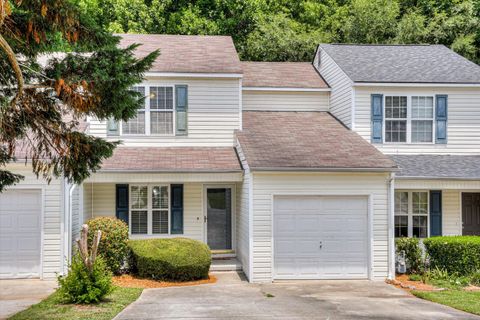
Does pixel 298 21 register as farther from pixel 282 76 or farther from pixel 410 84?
pixel 410 84

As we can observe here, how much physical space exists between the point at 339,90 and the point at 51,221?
34.3ft

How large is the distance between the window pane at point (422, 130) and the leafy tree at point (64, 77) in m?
11.7

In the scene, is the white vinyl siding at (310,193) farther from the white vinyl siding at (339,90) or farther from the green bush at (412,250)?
the white vinyl siding at (339,90)

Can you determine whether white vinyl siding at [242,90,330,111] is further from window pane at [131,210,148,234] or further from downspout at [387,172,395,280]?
downspout at [387,172,395,280]

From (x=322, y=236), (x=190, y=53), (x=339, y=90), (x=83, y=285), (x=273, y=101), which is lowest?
(x=83, y=285)

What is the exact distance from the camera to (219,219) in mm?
18078

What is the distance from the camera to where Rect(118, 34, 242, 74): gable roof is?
18375mm

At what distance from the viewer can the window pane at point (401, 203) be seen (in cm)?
1797

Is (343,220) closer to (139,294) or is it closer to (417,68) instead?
(139,294)

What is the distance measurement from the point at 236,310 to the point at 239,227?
6047 millimetres

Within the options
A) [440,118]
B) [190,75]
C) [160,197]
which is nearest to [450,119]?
[440,118]

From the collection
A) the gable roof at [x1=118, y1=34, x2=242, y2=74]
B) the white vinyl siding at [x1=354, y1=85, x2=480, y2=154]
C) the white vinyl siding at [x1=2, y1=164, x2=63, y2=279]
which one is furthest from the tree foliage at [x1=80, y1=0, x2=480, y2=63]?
the white vinyl siding at [x1=2, y1=164, x2=63, y2=279]

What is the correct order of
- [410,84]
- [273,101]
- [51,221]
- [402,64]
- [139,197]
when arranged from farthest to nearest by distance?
[273,101] < [402,64] < [410,84] < [139,197] < [51,221]

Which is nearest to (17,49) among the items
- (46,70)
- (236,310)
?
(46,70)
